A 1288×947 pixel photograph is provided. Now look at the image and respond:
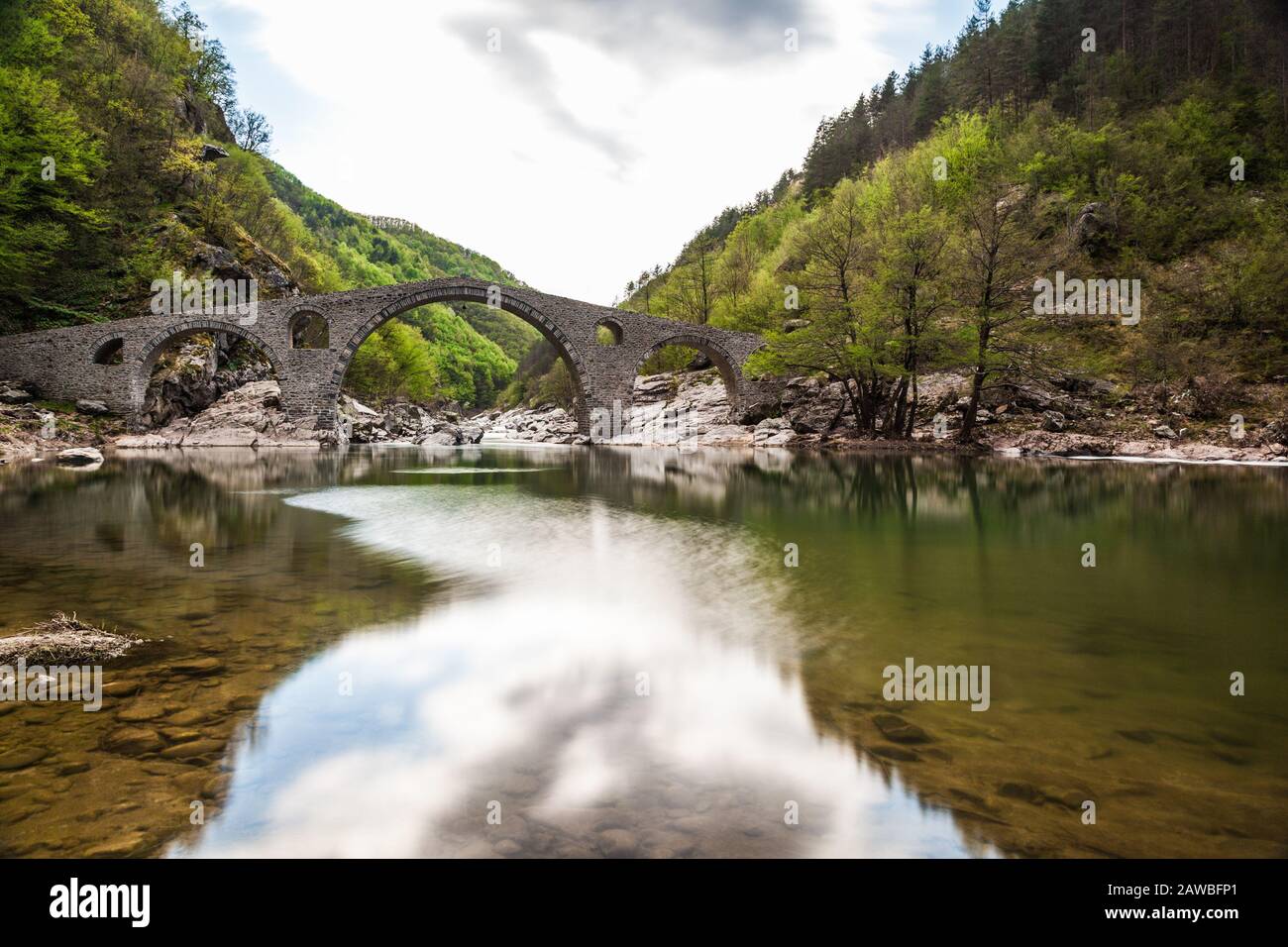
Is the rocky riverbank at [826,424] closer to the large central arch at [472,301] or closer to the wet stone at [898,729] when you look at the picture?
the large central arch at [472,301]

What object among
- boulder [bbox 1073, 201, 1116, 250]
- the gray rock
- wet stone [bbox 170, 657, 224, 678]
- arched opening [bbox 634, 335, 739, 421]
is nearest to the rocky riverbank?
arched opening [bbox 634, 335, 739, 421]

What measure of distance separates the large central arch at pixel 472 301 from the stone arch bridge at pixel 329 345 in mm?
65

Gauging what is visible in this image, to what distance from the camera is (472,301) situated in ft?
131

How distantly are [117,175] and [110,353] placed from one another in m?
10.7

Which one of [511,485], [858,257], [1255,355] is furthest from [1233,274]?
[511,485]

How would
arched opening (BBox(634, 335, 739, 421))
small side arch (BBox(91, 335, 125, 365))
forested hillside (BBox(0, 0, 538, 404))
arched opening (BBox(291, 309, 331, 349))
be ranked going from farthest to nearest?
arched opening (BBox(634, 335, 739, 421)) → arched opening (BBox(291, 309, 331, 349)) → small side arch (BBox(91, 335, 125, 365)) → forested hillside (BBox(0, 0, 538, 404))

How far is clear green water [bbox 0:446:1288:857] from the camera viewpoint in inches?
95.7

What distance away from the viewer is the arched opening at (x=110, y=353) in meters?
33.2

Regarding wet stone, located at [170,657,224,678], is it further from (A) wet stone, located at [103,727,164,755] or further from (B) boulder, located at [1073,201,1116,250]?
(B) boulder, located at [1073,201,1116,250]

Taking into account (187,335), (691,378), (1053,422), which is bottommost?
(1053,422)

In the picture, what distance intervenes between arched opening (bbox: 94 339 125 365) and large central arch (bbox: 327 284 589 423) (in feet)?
33.3

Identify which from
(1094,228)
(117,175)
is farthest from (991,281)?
(117,175)

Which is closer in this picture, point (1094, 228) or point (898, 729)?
point (898, 729)

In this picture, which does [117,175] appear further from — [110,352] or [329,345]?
[329,345]
